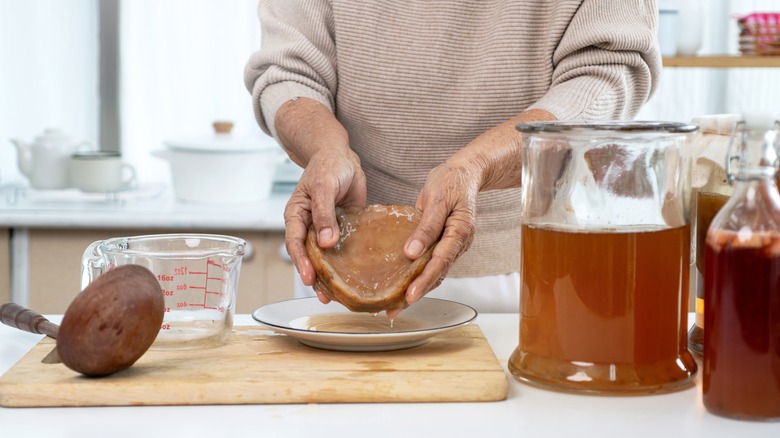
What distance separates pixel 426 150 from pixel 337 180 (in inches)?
15.3

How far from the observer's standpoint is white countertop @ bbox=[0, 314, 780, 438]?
72cm

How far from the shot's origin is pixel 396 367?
832 mm

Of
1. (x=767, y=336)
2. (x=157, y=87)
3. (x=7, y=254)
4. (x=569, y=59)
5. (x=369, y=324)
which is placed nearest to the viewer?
(x=767, y=336)

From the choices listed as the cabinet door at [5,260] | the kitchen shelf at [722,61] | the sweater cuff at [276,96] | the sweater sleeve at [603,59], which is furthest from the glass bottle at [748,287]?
the cabinet door at [5,260]

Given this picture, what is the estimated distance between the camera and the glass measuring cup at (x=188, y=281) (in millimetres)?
909

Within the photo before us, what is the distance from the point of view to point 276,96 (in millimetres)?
1417

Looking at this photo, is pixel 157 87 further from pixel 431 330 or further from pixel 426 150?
pixel 431 330

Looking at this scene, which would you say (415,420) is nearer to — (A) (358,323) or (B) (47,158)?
(A) (358,323)

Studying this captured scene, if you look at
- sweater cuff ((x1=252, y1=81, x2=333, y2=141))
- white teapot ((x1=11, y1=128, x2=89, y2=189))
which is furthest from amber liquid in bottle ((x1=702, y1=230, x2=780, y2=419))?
white teapot ((x1=11, y1=128, x2=89, y2=189))

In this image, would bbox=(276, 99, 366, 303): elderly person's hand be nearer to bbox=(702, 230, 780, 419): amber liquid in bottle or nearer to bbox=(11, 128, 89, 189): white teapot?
bbox=(702, 230, 780, 419): amber liquid in bottle

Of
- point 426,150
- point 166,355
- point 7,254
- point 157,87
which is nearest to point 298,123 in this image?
point 426,150

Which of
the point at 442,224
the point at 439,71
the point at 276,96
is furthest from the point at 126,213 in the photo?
the point at 442,224

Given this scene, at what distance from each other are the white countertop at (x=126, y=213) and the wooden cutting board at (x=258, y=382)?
4.23ft

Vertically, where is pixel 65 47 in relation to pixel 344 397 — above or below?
above
